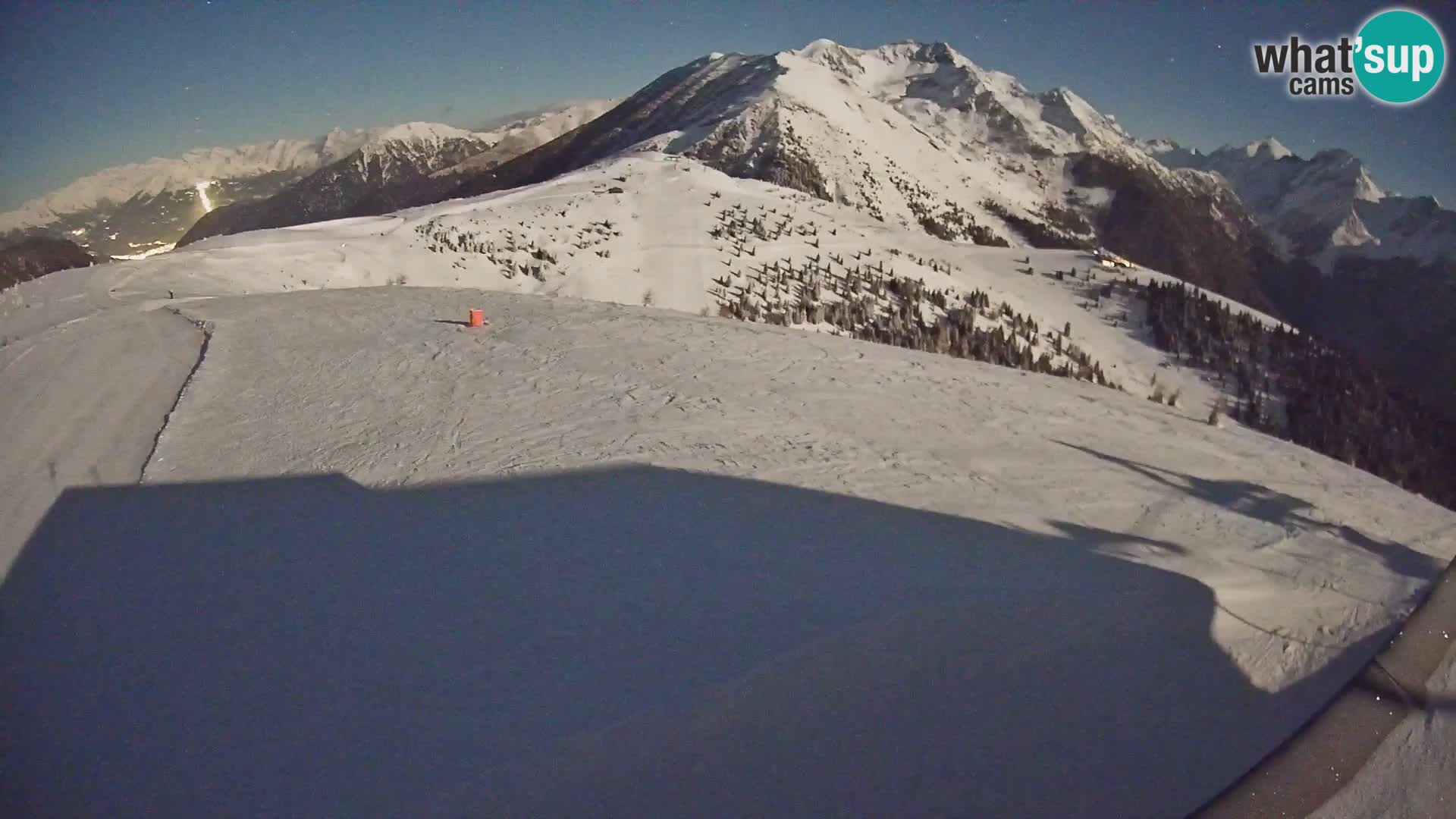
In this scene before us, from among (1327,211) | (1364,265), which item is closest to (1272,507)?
(1364,265)

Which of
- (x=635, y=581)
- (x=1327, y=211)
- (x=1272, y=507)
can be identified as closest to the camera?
(x=635, y=581)

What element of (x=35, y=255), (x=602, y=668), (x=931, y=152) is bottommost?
(x=602, y=668)

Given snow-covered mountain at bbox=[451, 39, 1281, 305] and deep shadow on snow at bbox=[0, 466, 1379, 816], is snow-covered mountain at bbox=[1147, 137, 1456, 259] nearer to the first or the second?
snow-covered mountain at bbox=[451, 39, 1281, 305]

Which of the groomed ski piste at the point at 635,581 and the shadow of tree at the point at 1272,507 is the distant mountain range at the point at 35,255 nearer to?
the groomed ski piste at the point at 635,581

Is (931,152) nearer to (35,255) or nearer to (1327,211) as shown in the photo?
(35,255)

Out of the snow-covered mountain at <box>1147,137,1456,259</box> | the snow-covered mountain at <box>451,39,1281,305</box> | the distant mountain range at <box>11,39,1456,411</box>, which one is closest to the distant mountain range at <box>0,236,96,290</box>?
the distant mountain range at <box>11,39,1456,411</box>

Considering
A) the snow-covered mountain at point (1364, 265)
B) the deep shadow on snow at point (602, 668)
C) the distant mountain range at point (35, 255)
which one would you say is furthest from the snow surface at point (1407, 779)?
the distant mountain range at point (35, 255)
